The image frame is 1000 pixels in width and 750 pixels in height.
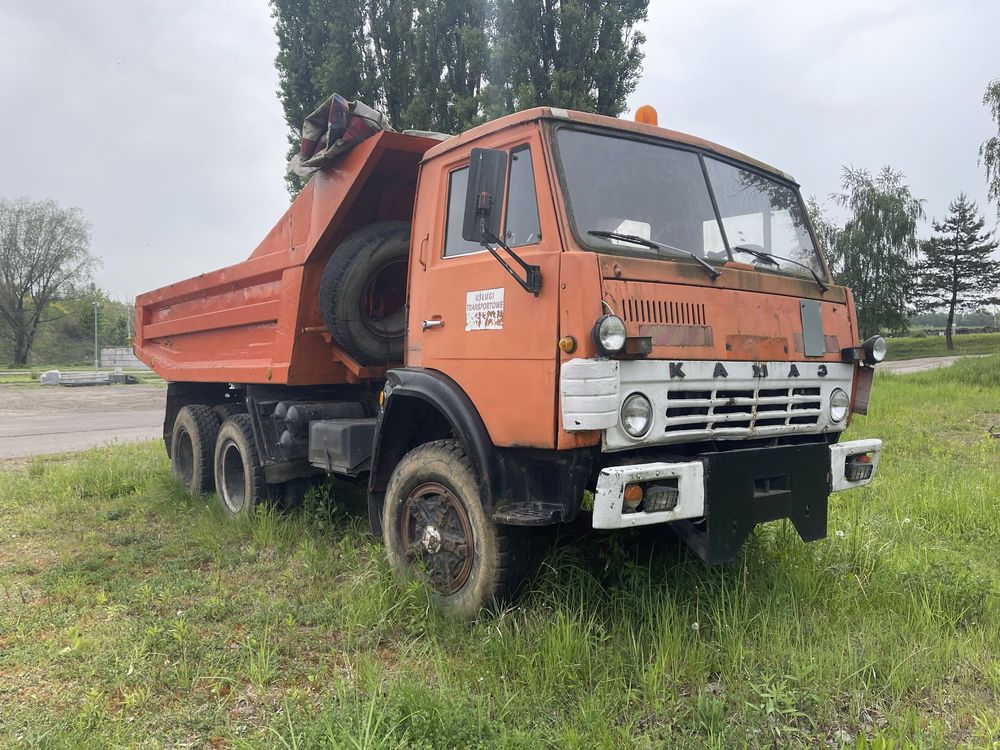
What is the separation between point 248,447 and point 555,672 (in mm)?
3717

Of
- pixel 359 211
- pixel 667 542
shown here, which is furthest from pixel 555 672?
pixel 359 211

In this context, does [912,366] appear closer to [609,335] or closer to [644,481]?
[644,481]

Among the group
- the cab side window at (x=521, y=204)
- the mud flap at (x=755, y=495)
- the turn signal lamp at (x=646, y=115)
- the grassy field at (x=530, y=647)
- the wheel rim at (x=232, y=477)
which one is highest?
the turn signal lamp at (x=646, y=115)

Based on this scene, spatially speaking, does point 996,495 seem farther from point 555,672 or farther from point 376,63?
point 376,63

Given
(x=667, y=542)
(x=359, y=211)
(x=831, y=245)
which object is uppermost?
(x=831, y=245)

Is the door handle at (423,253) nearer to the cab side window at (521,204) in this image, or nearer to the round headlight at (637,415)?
the cab side window at (521,204)

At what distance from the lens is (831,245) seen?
3073 cm

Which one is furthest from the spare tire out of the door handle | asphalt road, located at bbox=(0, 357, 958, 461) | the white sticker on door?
asphalt road, located at bbox=(0, 357, 958, 461)

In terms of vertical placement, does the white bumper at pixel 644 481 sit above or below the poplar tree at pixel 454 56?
below

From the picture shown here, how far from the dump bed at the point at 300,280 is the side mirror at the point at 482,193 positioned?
1.54 metres

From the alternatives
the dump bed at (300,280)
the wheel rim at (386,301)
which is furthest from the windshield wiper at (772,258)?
the wheel rim at (386,301)

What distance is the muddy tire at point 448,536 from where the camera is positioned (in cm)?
333

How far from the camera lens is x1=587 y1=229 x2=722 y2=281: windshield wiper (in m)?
3.24

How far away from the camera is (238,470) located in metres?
6.24
